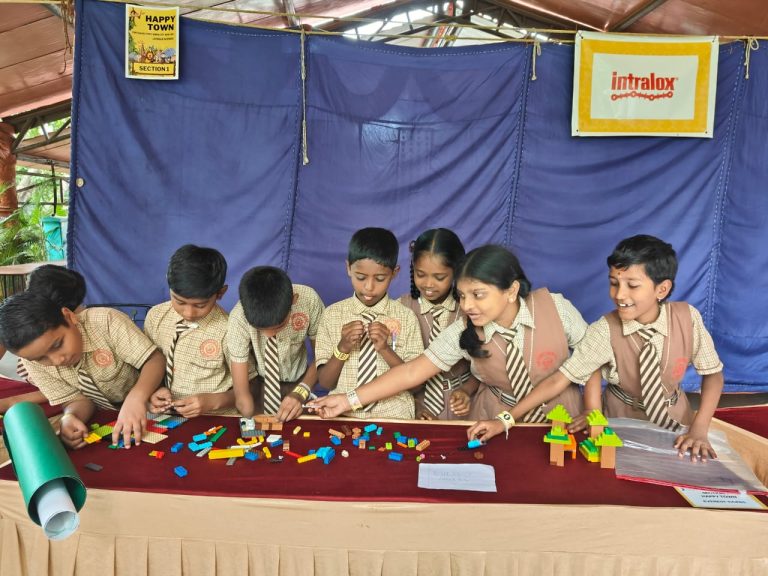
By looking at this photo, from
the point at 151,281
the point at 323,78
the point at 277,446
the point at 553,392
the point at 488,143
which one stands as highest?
the point at 323,78

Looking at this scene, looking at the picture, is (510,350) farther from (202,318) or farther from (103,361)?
(103,361)

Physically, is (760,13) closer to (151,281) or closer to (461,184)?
(461,184)

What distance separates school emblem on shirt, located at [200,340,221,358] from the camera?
2307 mm

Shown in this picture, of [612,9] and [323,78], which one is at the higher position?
[612,9]

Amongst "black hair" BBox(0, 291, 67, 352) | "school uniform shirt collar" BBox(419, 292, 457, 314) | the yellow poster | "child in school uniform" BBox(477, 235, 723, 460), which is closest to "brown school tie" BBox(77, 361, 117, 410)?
"black hair" BBox(0, 291, 67, 352)

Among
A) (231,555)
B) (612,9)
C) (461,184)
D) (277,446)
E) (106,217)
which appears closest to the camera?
(231,555)

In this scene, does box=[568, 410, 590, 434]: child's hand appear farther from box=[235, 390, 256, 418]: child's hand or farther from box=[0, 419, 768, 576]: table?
box=[235, 390, 256, 418]: child's hand

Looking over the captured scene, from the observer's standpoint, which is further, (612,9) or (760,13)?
(612,9)

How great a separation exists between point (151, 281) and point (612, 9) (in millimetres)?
4868

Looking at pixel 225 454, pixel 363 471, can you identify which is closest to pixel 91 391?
pixel 225 454

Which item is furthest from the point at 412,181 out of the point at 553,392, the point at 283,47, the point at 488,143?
the point at 553,392

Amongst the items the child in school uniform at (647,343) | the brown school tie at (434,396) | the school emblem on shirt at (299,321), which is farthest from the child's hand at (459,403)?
the school emblem on shirt at (299,321)

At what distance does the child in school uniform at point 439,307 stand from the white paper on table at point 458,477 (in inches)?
29.2

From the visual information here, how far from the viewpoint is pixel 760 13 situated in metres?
A: 4.23
